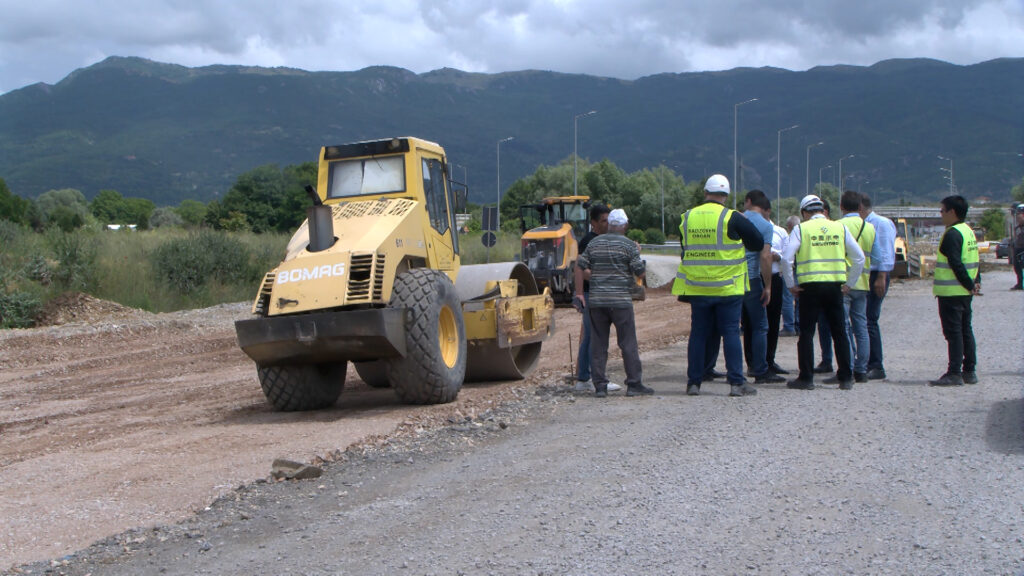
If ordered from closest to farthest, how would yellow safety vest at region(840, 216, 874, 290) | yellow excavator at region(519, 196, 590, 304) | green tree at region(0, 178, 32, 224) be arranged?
yellow safety vest at region(840, 216, 874, 290) < yellow excavator at region(519, 196, 590, 304) < green tree at region(0, 178, 32, 224)

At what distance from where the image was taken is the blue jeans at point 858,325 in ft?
34.0

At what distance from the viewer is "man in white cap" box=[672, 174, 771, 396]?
9.41 meters

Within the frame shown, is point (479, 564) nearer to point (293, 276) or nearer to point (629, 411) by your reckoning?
point (629, 411)

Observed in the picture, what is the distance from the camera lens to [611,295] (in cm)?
976

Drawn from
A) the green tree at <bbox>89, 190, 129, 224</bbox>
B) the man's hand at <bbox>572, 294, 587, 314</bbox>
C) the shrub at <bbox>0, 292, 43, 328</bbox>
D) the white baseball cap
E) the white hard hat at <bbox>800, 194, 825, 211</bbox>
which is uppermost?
the green tree at <bbox>89, 190, 129, 224</bbox>

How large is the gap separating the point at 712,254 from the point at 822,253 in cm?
136

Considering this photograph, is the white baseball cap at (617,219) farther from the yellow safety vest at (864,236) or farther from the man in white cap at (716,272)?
the yellow safety vest at (864,236)

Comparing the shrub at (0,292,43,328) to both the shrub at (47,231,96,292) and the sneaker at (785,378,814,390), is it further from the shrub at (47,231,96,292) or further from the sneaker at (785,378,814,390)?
the sneaker at (785,378,814,390)

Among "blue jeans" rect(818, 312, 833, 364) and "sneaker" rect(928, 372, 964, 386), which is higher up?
"blue jeans" rect(818, 312, 833, 364)

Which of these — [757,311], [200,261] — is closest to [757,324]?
[757,311]

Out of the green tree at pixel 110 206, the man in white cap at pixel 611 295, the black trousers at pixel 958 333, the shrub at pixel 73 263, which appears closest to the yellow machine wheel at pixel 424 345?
the man in white cap at pixel 611 295

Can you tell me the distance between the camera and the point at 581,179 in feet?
285

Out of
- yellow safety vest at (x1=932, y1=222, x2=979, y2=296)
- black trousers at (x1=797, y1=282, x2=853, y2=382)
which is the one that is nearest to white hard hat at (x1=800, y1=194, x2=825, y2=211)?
black trousers at (x1=797, y1=282, x2=853, y2=382)

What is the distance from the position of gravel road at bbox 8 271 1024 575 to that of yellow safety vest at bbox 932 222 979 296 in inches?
54.7
